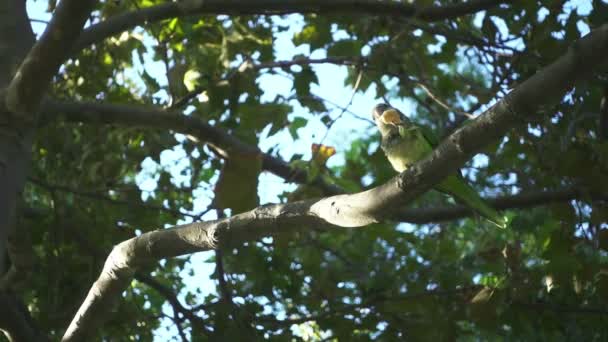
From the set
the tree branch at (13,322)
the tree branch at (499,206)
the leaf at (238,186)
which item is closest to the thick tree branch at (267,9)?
the leaf at (238,186)

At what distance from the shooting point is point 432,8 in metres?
4.56

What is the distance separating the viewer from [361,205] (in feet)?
7.60

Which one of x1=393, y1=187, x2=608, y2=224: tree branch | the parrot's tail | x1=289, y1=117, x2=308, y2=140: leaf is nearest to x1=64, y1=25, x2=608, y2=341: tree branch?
the parrot's tail

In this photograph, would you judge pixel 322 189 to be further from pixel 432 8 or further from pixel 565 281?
pixel 565 281

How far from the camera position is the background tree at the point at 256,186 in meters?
3.14

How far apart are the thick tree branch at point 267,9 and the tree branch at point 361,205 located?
1.54 m

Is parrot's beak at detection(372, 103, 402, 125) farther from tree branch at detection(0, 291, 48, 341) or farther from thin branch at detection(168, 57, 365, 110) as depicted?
tree branch at detection(0, 291, 48, 341)

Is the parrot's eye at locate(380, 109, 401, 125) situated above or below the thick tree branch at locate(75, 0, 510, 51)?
below

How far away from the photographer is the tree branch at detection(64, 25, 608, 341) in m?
1.95

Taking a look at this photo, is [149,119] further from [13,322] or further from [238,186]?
[13,322]

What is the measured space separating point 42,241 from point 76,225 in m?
0.34

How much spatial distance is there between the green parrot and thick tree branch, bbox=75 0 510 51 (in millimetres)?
944

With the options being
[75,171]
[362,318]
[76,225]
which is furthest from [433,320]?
[75,171]

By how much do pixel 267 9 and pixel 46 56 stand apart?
1.64 metres
